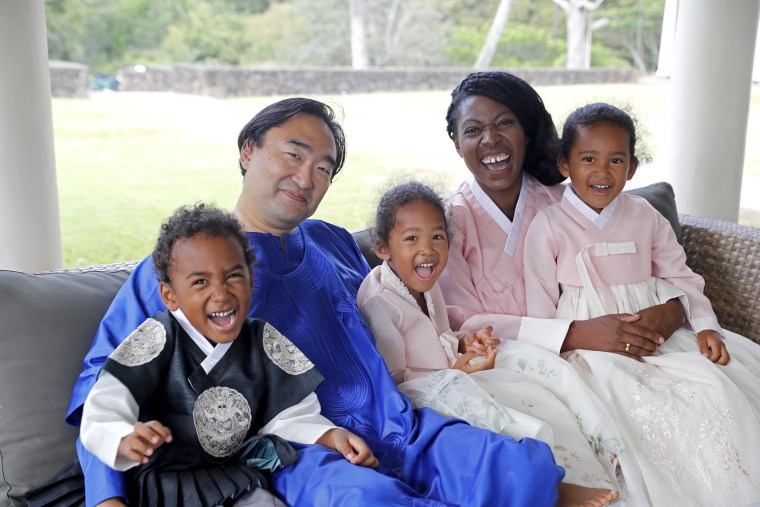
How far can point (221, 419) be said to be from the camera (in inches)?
69.1

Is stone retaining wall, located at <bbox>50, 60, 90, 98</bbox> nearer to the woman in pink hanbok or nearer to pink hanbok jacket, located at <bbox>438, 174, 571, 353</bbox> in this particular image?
the woman in pink hanbok

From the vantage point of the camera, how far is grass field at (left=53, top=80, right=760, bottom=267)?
27.7ft

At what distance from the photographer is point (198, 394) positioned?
175cm

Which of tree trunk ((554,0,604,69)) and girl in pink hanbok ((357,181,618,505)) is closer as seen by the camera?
girl in pink hanbok ((357,181,618,505))

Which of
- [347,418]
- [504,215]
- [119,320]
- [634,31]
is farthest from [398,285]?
[634,31]

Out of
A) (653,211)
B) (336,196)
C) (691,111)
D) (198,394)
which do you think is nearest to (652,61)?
(336,196)

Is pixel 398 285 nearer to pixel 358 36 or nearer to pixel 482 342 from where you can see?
pixel 482 342

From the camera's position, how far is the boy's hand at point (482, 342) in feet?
7.20

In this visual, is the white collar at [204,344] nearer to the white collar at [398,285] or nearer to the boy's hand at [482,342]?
the white collar at [398,285]

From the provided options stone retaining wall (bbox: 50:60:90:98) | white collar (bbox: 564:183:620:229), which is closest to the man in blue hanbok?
white collar (bbox: 564:183:620:229)

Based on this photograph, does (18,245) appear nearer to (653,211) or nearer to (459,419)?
(459,419)

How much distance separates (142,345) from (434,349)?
800mm

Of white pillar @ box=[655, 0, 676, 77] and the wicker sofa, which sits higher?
white pillar @ box=[655, 0, 676, 77]

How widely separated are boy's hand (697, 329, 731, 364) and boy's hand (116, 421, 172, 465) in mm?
1593
